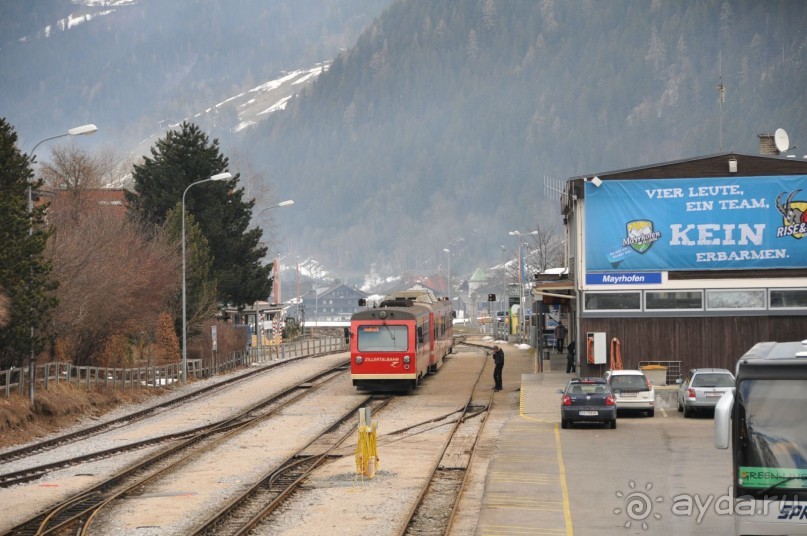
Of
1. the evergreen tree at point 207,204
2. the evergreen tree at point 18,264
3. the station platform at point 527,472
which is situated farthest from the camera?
the evergreen tree at point 207,204

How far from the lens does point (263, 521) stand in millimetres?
18188

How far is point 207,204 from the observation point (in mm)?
67312

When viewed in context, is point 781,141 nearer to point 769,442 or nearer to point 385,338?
point 385,338

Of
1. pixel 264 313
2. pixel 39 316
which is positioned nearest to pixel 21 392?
pixel 39 316

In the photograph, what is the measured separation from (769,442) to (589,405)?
17.9 m

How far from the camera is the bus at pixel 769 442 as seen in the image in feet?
39.9

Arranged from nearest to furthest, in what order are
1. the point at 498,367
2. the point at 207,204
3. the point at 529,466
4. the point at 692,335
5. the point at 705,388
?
the point at 529,466 < the point at 705,388 < the point at 692,335 < the point at 498,367 < the point at 207,204

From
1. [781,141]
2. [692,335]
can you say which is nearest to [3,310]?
[692,335]

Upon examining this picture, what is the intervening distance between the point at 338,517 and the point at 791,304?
2833 cm

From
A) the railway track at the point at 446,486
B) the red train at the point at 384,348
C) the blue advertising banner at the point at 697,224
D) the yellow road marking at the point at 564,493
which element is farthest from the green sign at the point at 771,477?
the blue advertising banner at the point at 697,224

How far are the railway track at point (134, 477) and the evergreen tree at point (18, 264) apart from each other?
5.72 m

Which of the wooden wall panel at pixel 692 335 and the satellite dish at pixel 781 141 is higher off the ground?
the satellite dish at pixel 781 141

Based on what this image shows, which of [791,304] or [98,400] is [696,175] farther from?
[98,400]

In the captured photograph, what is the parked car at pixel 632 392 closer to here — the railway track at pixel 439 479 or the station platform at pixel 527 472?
the station platform at pixel 527 472
